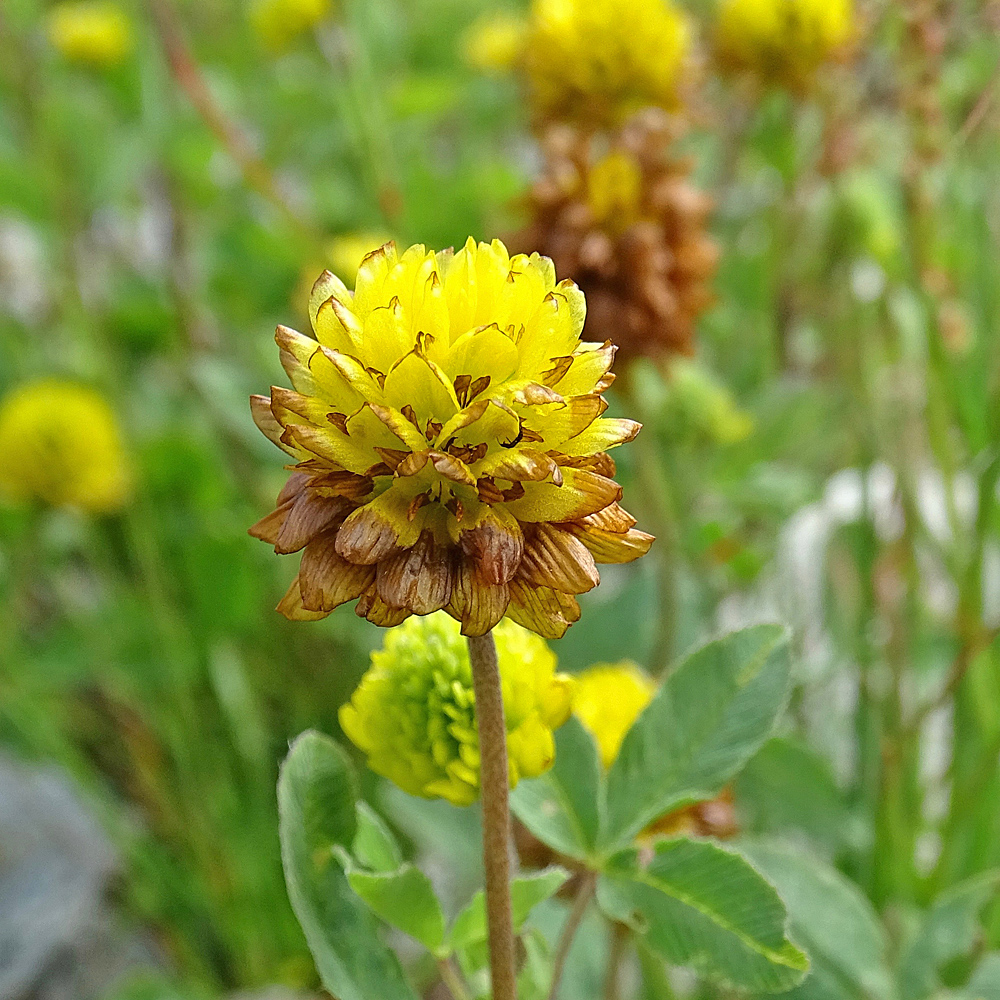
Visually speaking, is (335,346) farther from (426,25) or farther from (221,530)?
Result: (426,25)

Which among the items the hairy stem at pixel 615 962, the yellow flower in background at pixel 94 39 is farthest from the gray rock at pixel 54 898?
the yellow flower in background at pixel 94 39

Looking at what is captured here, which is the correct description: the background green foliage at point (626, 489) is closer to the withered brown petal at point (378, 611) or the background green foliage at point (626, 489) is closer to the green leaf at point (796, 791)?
the green leaf at point (796, 791)

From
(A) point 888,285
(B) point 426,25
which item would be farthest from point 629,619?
(B) point 426,25

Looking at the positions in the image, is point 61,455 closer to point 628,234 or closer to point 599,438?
point 628,234

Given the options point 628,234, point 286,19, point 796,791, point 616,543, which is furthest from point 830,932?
point 286,19

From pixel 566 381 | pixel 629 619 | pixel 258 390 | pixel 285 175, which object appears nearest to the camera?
pixel 566 381

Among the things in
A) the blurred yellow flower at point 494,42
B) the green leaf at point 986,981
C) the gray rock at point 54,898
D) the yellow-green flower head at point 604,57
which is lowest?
the gray rock at point 54,898

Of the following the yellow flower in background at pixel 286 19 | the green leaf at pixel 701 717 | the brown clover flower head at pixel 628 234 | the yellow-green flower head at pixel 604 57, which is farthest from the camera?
the yellow flower in background at pixel 286 19
